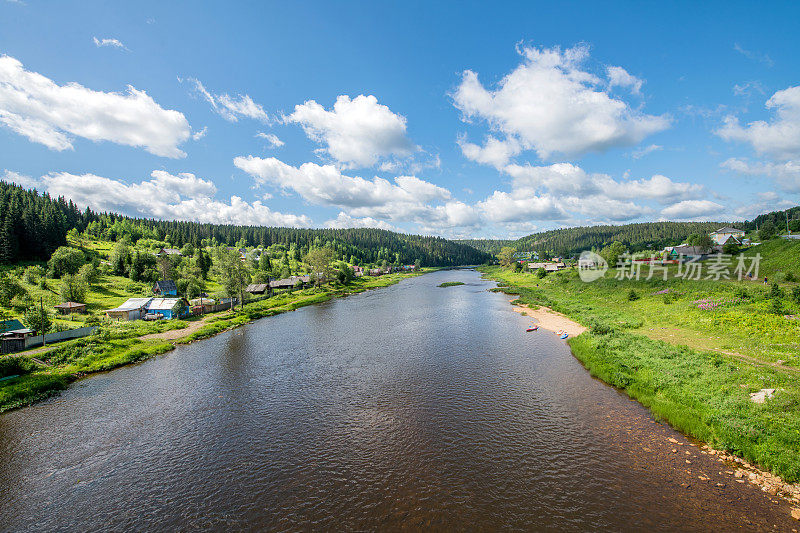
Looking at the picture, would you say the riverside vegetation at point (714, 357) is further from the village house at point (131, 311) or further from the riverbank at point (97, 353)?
the village house at point (131, 311)

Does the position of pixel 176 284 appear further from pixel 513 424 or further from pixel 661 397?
pixel 661 397

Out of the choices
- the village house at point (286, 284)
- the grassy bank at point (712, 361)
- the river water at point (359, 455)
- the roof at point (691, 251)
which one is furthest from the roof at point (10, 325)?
the roof at point (691, 251)

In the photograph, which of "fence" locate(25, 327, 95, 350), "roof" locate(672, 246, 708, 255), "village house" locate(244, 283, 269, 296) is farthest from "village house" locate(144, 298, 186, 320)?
"roof" locate(672, 246, 708, 255)

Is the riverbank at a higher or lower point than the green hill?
lower

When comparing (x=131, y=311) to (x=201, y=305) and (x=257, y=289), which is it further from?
(x=257, y=289)

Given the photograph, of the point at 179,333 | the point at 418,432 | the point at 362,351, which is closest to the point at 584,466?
the point at 418,432

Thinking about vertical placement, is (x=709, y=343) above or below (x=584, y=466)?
above

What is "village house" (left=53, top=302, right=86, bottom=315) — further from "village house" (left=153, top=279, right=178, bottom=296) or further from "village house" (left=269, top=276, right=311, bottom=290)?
"village house" (left=269, top=276, right=311, bottom=290)
